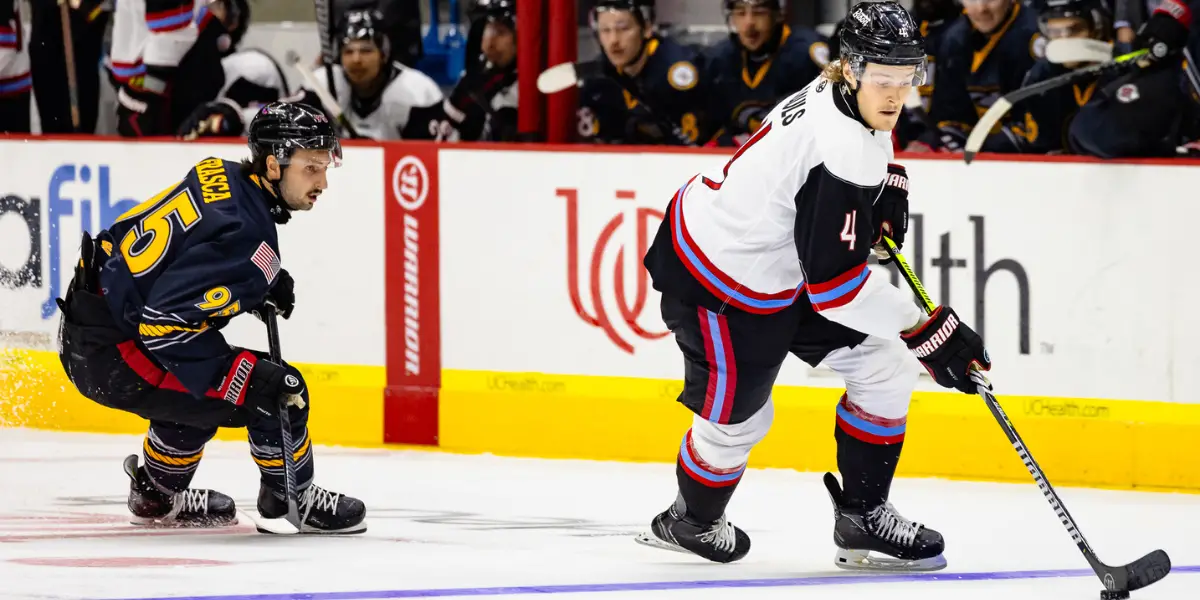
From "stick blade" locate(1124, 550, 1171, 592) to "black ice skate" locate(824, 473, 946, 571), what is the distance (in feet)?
1.70

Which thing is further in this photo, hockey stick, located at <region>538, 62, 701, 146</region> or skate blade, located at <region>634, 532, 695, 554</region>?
hockey stick, located at <region>538, 62, 701, 146</region>

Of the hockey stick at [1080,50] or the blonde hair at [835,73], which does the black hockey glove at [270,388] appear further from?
the hockey stick at [1080,50]

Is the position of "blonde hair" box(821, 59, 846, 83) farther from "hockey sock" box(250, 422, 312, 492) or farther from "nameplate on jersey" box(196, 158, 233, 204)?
"hockey sock" box(250, 422, 312, 492)

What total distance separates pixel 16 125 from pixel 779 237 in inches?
154

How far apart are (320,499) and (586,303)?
4.82ft

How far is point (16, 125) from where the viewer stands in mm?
6586

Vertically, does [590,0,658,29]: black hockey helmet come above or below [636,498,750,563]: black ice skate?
above

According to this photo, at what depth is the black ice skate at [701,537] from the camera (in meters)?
4.02

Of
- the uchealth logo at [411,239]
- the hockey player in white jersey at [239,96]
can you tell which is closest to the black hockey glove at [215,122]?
the hockey player in white jersey at [239,96]

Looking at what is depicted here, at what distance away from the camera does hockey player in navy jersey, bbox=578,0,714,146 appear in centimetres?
597

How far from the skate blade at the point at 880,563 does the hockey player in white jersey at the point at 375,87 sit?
2797mm

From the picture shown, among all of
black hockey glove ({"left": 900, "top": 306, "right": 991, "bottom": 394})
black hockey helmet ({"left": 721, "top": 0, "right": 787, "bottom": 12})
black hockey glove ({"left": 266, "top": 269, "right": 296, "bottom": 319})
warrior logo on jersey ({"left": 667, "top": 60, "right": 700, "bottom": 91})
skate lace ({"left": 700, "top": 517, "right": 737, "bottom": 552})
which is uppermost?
black hockey helmet ({"left": 721, "top": 0, "right": 787, "bottom": 12})

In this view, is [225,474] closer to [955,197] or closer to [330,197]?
[330,197]

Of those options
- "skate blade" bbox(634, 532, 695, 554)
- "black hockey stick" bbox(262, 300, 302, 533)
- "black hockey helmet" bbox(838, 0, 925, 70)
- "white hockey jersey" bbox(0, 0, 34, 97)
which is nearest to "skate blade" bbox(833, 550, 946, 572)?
"skate blade" bbox(634, 532, 695, 554)
